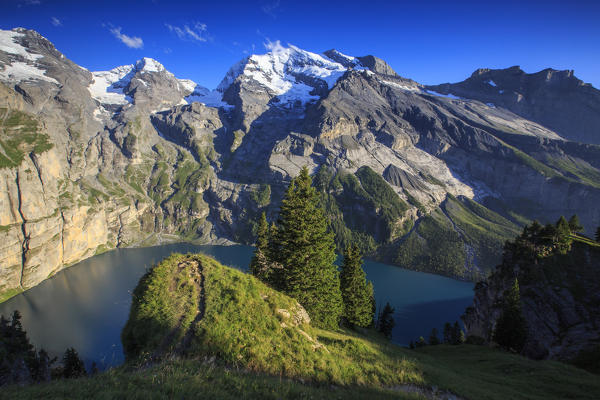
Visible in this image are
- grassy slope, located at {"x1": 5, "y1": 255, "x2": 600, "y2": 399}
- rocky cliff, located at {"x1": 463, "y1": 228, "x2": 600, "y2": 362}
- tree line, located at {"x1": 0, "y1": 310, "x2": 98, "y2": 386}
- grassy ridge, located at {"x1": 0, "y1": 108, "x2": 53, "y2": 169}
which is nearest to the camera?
grassy slope, located at {"x1": 5, "y1": 255, "x2": 600, "y2": 399}

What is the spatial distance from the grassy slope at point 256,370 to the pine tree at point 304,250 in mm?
7563

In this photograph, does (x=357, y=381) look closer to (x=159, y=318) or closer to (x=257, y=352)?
(x=257, y=352)

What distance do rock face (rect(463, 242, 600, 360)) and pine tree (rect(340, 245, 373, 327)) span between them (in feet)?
74.0

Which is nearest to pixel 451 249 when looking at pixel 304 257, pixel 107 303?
pixel 304 257

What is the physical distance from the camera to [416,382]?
1195 centimetres

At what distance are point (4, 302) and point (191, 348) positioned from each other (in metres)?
160

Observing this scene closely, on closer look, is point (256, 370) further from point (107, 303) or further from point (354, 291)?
point (107, 303)

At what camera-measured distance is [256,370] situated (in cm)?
956

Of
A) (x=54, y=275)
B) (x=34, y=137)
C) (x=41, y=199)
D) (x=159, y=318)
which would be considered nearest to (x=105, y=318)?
(x=54, y=275)

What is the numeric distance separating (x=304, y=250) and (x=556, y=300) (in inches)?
1807

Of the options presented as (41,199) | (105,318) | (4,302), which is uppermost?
(41,199)

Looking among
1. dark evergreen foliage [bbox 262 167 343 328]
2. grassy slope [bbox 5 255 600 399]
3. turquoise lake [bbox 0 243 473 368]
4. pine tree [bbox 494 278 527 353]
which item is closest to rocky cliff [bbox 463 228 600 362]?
pine tree [bbox 494 278 527 353]

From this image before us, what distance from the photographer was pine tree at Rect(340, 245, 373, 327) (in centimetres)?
3792

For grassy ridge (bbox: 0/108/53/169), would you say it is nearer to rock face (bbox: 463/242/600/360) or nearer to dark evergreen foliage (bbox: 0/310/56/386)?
dark evergreen foliage (bbox: 0/310/56/386)
